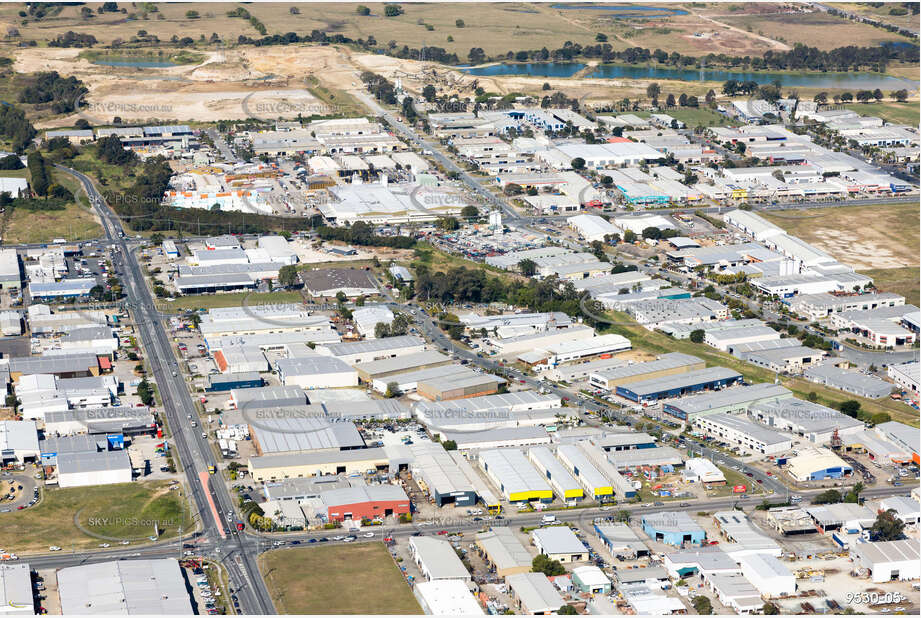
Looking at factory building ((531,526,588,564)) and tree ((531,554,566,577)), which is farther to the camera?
factory building ((531,526,588,564))

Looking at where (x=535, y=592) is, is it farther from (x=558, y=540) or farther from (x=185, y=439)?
(x=185, y=439)

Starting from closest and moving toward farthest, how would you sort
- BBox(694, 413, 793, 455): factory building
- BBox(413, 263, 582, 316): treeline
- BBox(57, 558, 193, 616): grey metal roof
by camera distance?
1. BBox(57, 558, 193, 616): grey metal roof
2. BBox(694, 413, 793, 455): factory building
3. BBox(413, 263, 582, 316): treeline

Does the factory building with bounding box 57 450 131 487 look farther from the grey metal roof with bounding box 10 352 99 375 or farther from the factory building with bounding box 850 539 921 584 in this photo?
the factory building with bounding box 850 539 921 584

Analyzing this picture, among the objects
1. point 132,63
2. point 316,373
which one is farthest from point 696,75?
point 316,373

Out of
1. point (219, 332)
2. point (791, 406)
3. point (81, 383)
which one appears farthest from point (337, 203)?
point (791, 406)

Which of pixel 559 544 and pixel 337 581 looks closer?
pixel 337 581

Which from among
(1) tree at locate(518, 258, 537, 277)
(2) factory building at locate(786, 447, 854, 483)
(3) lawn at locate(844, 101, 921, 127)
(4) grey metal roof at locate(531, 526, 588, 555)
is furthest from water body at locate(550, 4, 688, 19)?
(4) grey metal roof at locate(531, 526, 588, 555)

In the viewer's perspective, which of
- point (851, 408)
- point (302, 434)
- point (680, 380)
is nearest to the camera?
point (302, 434)

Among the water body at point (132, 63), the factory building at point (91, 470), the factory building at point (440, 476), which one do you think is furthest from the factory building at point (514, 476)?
the water body at point (132, 63)
